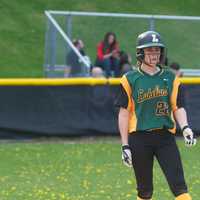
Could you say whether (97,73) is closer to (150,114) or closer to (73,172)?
(73,172)

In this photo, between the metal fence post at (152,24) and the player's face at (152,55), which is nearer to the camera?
the player's face at (152,55)

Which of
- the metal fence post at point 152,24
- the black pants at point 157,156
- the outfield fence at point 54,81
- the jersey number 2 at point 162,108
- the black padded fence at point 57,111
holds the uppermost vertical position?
the metal fence post at point 152,24

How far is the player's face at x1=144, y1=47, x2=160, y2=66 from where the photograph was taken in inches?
298

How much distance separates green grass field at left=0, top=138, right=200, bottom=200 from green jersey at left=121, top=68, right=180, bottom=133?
7.56ft

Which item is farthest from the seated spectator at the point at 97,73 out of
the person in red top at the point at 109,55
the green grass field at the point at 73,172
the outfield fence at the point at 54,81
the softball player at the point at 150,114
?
the softball player at the point at 150,114

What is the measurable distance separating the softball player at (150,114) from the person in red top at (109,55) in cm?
963

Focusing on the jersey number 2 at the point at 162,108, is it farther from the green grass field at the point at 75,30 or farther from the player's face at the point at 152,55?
the green grass field at the point at 75,30

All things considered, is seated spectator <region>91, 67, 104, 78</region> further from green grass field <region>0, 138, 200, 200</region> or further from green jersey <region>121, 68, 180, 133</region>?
green jersey <region>121, 68, 180, 133</region>

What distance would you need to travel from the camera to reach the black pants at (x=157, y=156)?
297 inches

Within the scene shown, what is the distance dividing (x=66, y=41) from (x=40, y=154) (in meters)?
4.52

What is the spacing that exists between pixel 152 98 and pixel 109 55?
9.96 metres

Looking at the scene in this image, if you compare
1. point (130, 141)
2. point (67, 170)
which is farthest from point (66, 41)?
point (130, 141)

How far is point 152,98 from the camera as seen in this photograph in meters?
7.68

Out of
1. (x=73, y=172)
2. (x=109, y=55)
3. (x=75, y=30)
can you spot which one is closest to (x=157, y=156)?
(x=73, y=172)
